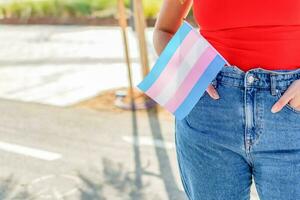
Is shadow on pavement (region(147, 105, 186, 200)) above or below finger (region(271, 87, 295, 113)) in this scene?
below

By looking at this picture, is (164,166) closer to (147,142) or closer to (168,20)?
(147,142)

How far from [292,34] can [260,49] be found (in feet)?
0.27

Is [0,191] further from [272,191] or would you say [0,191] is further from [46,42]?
[46,42]

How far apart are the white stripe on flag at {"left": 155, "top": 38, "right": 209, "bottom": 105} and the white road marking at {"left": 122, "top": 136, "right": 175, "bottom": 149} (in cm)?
337

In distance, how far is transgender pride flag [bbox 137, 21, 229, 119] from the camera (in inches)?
55.4

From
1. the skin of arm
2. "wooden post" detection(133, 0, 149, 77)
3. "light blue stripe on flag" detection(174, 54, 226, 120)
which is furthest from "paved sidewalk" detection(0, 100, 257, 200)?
"light blue stripe on flag" detection(174, 54, 226, 120)

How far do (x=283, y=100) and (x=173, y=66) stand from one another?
0.99ft

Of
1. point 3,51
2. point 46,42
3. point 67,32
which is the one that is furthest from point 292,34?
point 67,32

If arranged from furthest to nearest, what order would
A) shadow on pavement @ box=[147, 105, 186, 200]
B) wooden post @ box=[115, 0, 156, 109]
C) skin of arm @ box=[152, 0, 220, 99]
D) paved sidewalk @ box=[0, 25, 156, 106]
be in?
paved sidewalk @ box=[0, 25, 156, 106], wooden post @ box=[115, 0, 156, 109], shadow on pavement @ box=[147, 105, 186, 200], skin of arm @ box=[152, 0, 220, 99]

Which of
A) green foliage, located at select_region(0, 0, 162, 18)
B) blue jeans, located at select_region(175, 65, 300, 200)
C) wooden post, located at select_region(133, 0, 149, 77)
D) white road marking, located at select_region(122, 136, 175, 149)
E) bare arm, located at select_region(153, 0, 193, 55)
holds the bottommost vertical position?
green foliage, located at select_region(0, 0, 162, 18)

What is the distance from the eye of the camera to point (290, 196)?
1420 millimetres

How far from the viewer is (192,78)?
145 cm

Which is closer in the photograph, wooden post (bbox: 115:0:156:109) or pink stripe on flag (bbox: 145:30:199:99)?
pink stripe on flag (bbox: 145:30:199:99)

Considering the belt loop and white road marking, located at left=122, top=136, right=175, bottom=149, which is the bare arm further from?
white road marking, located at left=122, top=136, right=175, bottom=149
